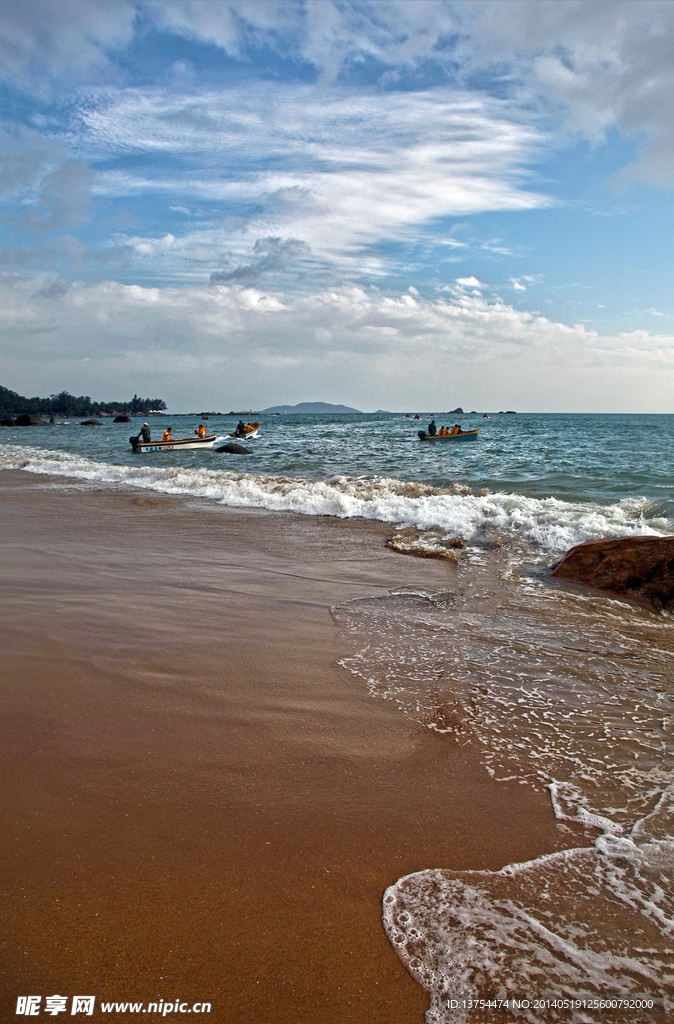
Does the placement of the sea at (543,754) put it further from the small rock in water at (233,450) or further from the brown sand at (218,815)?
the small rock in water at (233,450)

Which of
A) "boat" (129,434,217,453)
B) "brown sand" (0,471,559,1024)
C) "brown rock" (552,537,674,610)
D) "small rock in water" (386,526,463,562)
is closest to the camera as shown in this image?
"brown sand" (0,471,559,1024)

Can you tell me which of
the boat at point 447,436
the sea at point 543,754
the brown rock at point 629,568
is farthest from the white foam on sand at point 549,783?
the boat at point 447,436

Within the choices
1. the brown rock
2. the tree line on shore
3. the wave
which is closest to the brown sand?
the brown rock

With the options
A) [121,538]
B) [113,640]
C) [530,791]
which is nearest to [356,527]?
[121,538]

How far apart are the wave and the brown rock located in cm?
117

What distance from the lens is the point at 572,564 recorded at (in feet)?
23.7

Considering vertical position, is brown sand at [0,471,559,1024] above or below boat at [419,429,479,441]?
below

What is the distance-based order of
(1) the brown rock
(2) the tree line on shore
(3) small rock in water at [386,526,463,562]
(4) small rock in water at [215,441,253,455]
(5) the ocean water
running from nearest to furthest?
(1) the brown rock < (3) small rock in water at [386,526,463,562] < (5) the ocean water < (4) small rock in water at [215,441,253,455] < (2) the tree line on shore

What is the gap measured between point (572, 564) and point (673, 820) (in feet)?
15.6

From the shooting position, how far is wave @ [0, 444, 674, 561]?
9391mm

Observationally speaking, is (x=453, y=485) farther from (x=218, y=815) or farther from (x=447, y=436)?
(x=447, y=436)

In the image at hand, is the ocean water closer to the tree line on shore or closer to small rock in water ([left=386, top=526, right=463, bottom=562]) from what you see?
small rock in water ([left=386, top=526, right=463, bottom=562])

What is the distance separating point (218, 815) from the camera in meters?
2.68

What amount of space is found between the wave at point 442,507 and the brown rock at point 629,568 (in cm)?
117
